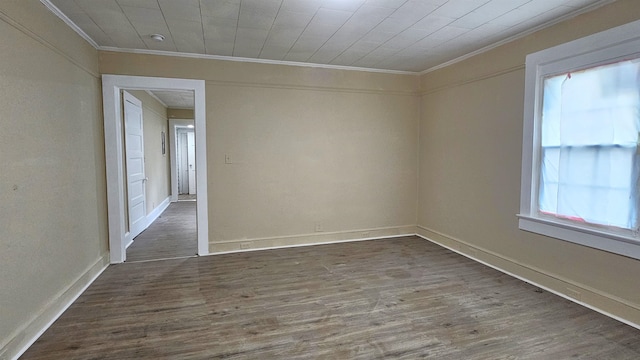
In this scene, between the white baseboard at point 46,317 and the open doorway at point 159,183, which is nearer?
the white baseboard at point 46,317

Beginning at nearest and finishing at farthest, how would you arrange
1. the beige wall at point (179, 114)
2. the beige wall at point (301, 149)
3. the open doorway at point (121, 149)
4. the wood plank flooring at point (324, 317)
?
the wood plank flooring at point (324, 317)
the open doorway at point (121, 149)
the beige wall at point (301, 149)
the beige wall at point (179, 114)

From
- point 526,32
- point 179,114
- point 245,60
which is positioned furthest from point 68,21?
point 179,114

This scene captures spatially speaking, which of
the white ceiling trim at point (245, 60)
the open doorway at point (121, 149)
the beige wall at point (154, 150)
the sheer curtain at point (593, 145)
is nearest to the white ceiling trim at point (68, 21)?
the white ceiling trim at point (245, 60)

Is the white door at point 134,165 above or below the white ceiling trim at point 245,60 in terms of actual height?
below

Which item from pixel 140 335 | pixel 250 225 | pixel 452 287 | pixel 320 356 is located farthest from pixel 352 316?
pixel 250 225

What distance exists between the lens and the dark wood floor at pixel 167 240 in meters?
4.47

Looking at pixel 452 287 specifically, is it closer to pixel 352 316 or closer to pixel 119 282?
pixel 352 316

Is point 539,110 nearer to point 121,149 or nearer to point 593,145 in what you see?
point 593,145

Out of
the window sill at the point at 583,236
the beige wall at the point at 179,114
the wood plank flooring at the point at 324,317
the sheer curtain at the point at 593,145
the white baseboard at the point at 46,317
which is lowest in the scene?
the wood plank flooring at the point at 324,317

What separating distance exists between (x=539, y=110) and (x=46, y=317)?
4.74 meters

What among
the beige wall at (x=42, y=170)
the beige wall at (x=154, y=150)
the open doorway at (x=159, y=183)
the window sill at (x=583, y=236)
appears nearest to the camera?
the beige wall at (x=42, y=170)

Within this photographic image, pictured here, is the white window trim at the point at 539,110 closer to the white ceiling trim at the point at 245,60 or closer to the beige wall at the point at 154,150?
the white ceiling trim at the point at 245,60

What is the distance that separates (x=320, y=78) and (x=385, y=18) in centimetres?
184

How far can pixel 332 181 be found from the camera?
4.98 m
